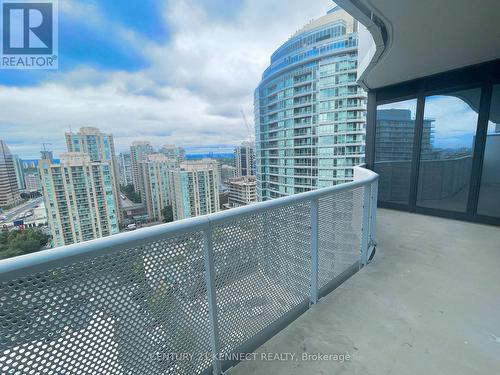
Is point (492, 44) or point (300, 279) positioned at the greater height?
point (492, 44)

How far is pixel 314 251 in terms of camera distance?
A: 1844 millimetres

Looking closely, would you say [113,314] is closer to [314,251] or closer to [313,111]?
[314,251]

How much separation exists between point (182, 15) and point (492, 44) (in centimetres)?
837

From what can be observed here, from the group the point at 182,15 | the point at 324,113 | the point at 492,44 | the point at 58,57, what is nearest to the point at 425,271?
the point at 492,44

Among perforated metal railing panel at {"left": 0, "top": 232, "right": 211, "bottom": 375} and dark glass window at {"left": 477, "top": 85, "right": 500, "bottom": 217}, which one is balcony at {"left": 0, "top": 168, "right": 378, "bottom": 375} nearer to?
perforated metal railing panel at {"left": 0, "top": 232, "right": 211, "bottom": 375}

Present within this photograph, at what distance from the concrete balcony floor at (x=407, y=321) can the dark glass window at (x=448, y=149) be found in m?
1.68

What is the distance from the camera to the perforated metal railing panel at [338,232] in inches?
76.3

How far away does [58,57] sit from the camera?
4465mm

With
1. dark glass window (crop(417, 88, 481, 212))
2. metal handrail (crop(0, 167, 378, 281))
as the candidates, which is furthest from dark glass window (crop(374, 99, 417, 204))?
metal handrail (crop(0, 167, 378, 281))

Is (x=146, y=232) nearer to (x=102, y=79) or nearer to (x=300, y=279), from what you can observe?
(x=300, y=279)

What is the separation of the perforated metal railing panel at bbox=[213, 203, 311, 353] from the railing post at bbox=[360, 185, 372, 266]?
1.04 metres

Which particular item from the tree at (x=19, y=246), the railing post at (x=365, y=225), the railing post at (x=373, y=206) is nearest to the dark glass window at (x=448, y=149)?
the railing post at (x=373, y=206)

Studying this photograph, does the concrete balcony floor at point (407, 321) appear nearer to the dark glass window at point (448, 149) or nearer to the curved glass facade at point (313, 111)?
the dark glass window at point (448, 149)

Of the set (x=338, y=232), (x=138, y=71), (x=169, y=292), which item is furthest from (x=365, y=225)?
(x=138, y=71)
